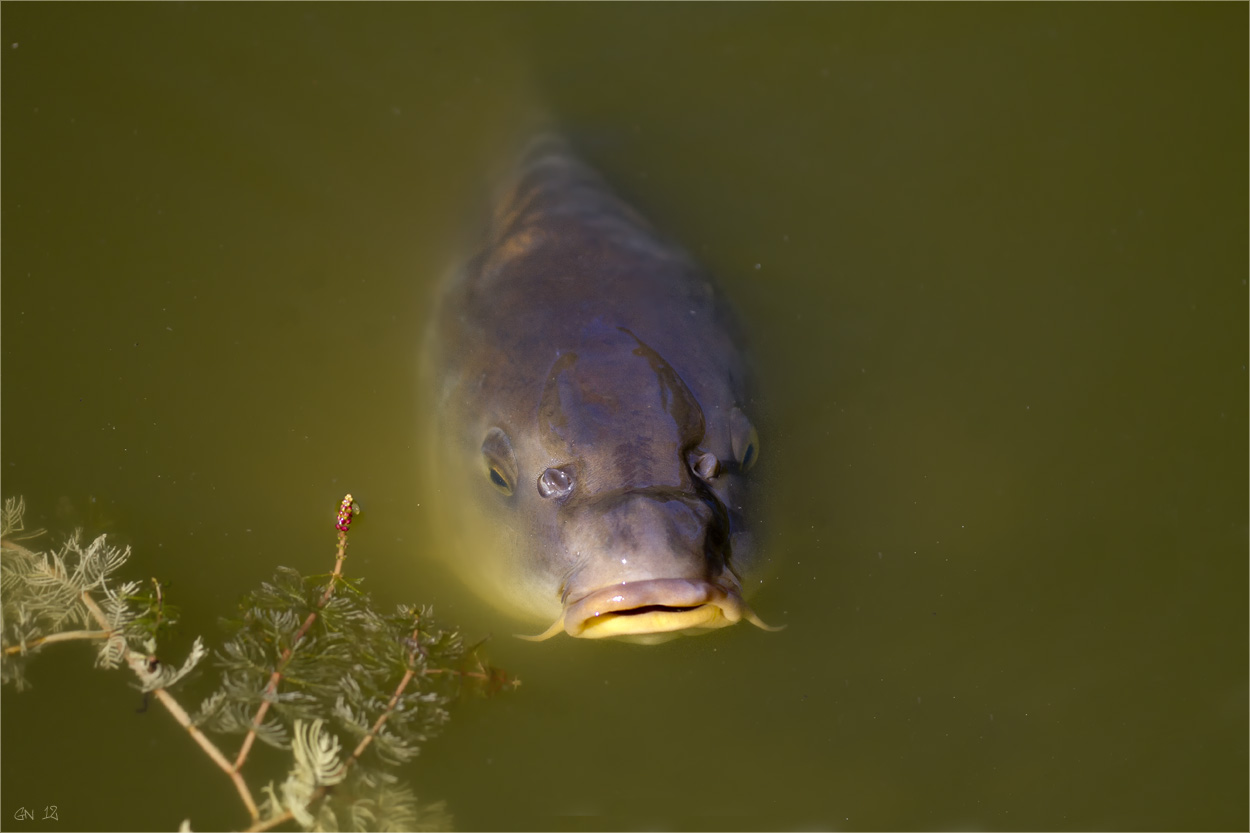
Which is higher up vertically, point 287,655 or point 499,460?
point 499,460

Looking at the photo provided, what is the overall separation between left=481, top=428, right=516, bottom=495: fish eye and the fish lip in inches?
24.1

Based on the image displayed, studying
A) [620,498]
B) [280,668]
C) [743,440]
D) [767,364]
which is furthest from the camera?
[767,364]

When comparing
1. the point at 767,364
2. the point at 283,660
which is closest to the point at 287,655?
the point at 283,660

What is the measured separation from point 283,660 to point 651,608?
109cm

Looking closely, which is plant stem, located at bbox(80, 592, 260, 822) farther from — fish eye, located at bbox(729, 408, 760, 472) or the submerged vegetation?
fish eye, located at bbox(729, 408, 760, 472)

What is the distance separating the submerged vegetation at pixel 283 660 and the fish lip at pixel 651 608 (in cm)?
67

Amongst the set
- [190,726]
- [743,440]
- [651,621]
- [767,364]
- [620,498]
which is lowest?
[190,726]

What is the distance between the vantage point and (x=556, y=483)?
9.03ft

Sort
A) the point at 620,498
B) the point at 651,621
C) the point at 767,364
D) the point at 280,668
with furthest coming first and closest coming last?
1. the point at 767,364
2. the point at 280,668
3. the point at 620,498
4. the point at 651,621

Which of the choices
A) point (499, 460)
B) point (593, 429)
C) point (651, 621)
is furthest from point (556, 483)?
point (651, 621)

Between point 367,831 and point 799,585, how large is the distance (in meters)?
1.64

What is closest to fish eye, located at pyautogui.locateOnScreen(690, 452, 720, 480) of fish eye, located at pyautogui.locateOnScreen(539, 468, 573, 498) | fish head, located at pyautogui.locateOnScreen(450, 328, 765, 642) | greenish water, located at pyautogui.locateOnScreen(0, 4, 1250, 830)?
fish head, located at pyautogui.locateOnScreen(450, 328, 765, 642)

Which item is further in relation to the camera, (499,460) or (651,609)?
(499,460)

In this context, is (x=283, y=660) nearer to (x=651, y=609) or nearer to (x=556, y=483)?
(x=556, y=483)
